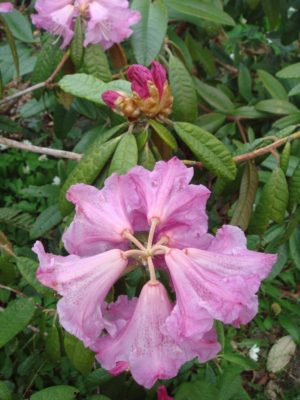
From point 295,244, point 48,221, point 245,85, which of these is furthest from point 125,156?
point 245,85

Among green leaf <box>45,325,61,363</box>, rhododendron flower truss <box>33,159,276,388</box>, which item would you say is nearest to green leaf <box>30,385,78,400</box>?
green leaf <box>45,325,61,363</box>

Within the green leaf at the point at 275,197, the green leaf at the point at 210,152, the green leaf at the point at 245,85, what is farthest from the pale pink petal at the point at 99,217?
the green leaf at the point at 245,85

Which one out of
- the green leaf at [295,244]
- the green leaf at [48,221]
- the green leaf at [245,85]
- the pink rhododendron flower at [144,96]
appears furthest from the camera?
the green leaf at [245,85]

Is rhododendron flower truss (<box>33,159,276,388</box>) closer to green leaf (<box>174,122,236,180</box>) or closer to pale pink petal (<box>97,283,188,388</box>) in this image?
pale pink petal (<box>97,283,188,388</box>)

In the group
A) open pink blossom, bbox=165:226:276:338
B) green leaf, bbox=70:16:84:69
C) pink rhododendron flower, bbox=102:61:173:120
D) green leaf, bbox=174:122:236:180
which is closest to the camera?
open pink blossom, bbox=165:226:276:338

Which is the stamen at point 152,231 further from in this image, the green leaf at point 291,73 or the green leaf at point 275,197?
the green leaf at point 291,73

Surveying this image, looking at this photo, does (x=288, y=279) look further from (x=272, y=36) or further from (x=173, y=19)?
(x=173, y=19)

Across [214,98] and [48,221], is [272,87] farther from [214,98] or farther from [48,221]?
[48,221]
